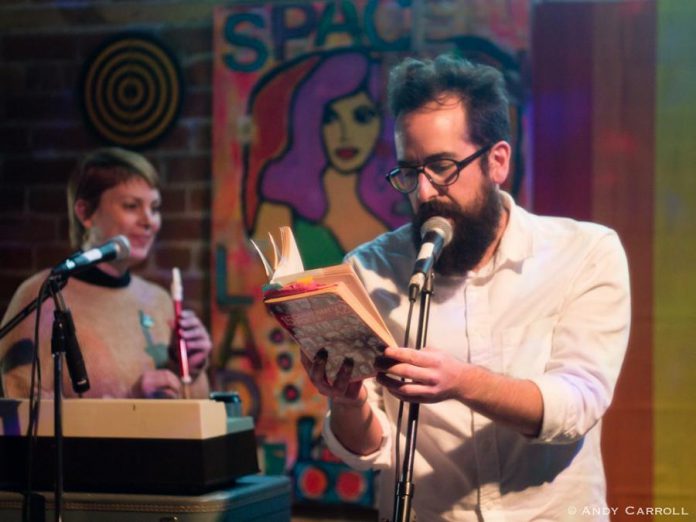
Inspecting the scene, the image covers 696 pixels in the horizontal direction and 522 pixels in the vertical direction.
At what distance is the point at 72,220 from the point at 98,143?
0.63 meters

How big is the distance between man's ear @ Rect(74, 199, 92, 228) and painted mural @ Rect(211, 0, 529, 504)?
1.75 ft

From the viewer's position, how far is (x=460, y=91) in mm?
2387

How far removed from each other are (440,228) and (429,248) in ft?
0.42

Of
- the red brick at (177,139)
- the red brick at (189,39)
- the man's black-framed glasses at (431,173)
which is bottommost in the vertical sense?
the man's black-framed glasses at (431,173)

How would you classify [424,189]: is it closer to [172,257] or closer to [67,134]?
[172,257]

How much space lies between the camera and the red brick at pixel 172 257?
4109 millimetres

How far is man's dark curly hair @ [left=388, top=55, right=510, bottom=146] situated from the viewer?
2.36 metres

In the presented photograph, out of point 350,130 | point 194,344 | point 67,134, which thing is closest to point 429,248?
point 194,344

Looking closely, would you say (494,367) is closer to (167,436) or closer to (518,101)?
(167,436)

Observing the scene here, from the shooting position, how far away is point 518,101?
3727 mm

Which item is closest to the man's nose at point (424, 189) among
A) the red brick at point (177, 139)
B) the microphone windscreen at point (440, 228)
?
the microphone windscreen at point (440, 228)

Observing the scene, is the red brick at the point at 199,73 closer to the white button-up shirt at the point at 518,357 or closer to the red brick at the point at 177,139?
the red brick at the point at 177,139

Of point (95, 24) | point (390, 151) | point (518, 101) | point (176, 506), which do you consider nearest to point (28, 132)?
point (95, 24)

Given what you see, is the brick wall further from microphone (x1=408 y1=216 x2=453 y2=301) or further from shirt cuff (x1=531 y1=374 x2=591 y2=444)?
shirt cuff (x1=531 y1=374 x2=591 y2=444)
